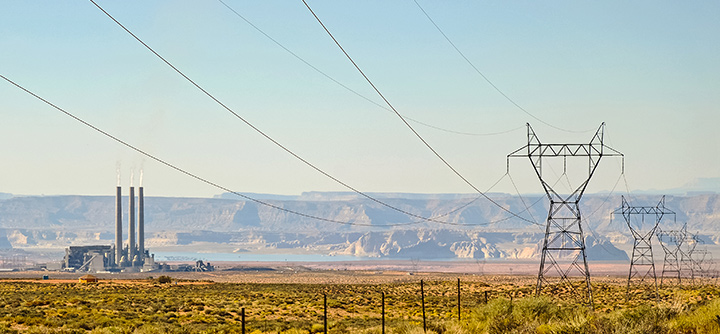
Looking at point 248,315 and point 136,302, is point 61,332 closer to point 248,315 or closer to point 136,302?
point 248,315

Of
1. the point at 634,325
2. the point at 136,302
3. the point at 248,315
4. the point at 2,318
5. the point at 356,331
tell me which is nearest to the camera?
the point at 634,325

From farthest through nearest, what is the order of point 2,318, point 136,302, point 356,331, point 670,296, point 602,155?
1. point 670,296
2. point 136,302
3. point 602,155
4. point 2,318
5. point 356,331

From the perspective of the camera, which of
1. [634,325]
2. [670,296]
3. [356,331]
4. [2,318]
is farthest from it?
[670,296]

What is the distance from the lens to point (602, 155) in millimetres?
52500

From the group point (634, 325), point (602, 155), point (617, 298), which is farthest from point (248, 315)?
point (617, 298)

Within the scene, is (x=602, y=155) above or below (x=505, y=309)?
above

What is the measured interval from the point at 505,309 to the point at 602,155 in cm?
1701

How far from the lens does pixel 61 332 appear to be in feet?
126

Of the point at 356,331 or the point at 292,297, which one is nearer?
the point at 356,331

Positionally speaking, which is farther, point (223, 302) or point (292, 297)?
point (292, 297)

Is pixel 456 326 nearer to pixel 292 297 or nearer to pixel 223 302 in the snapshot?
pixel 223 302

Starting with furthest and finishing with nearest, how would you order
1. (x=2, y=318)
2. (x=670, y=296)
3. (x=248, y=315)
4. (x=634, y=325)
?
1. (x=670, y=296)
2. (x=248, y=315)
3. (x=2, y=318)
4. (x=634, y=325)

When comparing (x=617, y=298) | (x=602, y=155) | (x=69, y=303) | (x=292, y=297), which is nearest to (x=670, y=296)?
(x=617, y=298)

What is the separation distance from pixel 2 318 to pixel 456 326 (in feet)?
83.9
